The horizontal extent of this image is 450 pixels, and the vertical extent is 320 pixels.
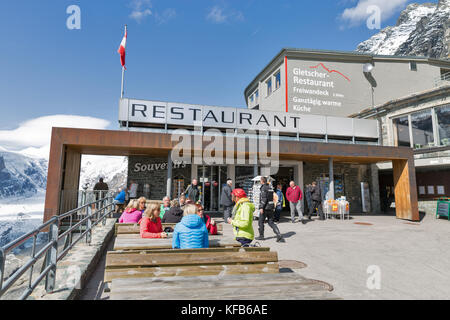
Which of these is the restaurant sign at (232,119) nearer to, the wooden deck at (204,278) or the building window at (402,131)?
the building window at (402,131)

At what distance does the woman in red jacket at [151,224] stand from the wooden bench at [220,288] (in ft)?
7.37

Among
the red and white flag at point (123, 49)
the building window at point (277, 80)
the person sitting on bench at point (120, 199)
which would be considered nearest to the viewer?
the person sitting on bench at point (120, 199)

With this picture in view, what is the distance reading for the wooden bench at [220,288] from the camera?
7.06 ft

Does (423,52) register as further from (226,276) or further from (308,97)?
(226,276)

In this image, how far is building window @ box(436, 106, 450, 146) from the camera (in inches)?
575

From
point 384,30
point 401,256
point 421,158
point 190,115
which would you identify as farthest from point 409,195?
point 384,30

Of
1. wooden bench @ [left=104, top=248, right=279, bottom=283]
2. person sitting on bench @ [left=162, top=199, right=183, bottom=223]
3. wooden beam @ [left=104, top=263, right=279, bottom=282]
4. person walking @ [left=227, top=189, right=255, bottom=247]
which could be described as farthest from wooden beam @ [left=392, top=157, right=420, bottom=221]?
wooden beam @ [left=104, top=263, right=279, bottom=282]

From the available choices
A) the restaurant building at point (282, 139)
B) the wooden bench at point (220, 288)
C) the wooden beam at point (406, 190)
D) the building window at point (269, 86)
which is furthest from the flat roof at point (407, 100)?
the wooden bench at point (220, 288)

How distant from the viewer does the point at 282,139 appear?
12898mm

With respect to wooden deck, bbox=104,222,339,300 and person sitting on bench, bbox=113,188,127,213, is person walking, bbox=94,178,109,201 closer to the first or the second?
person sitting on bench, bbox=113,188,127,213

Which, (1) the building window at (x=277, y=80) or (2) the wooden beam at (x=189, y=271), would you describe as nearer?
(2) the wooden beam at (x=189, y=271)

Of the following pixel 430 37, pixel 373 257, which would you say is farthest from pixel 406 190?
pixel 430 37

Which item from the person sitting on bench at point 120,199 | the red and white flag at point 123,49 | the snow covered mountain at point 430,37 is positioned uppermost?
the snow covered mountain at point 430,37

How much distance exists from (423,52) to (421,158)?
165ft
